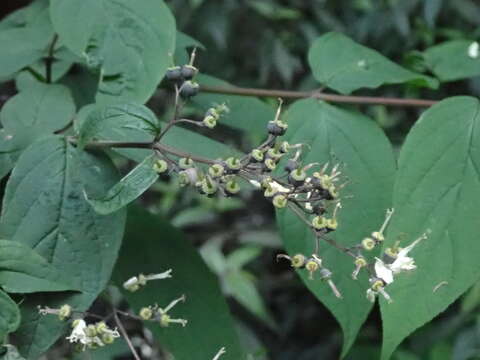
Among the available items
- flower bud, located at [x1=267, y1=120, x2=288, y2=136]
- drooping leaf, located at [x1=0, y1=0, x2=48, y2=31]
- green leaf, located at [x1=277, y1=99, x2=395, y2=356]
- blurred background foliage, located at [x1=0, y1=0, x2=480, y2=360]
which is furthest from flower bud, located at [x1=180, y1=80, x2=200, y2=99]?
blurred background foliage, located at [x1=0, y1=0, x2=480, y2=360]

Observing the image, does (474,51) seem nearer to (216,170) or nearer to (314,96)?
(314,96)

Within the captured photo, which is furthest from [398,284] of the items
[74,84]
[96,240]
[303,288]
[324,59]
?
[303,288]

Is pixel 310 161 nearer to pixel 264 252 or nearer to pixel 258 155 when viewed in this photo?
pixel 258 155

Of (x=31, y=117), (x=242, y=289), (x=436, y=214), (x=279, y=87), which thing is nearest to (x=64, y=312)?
(x=31, y=117)

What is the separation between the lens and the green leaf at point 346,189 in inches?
43.2

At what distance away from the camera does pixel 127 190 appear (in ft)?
2.99

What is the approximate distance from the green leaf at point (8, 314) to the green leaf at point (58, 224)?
6 cm

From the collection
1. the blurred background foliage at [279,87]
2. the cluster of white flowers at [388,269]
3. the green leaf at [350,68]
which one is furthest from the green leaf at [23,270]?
the blurred background foliage at [279,87]

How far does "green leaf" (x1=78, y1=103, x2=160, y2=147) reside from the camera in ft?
3.12

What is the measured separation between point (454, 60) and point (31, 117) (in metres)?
0.89

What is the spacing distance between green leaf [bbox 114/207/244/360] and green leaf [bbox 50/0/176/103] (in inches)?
10.1

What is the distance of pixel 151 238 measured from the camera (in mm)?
1213

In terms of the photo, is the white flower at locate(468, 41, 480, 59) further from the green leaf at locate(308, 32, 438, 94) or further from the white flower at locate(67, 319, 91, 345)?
the white flower at locate(67, 319, 91, 345)

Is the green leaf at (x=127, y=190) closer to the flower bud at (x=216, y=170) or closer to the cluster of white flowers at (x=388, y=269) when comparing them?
the flower bud at (x=216, y=170)
